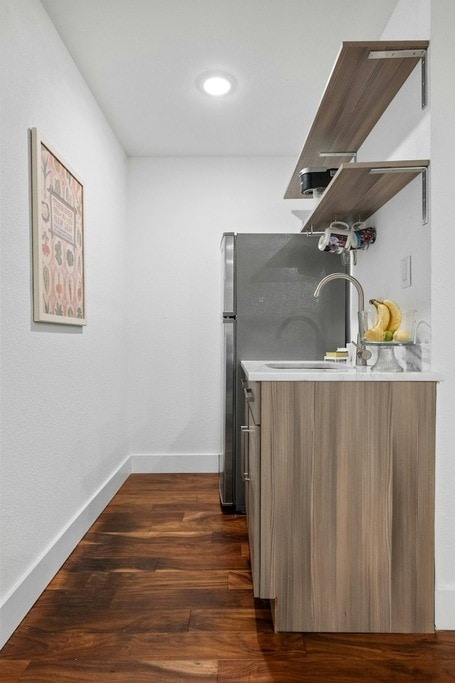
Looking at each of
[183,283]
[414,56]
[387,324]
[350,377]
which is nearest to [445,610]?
[350,377]

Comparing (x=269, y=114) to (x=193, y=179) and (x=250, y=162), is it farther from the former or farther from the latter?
(x=193, y=179)

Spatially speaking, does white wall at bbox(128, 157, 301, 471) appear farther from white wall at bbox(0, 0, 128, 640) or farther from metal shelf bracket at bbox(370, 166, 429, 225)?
metal shelf bracket at bbox(370, 166, 429, 225)

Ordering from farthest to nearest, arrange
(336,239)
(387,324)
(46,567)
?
1. (336,239)
2. (46,567)
3. (387,324)

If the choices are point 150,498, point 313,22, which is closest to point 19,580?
point 150,498

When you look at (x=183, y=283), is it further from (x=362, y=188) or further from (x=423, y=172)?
(x=423, y=172)

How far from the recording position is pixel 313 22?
195 cm

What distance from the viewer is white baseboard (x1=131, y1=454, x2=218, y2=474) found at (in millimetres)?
3336

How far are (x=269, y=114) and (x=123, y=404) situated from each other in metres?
2.21

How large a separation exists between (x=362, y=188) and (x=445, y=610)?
1.59 metres

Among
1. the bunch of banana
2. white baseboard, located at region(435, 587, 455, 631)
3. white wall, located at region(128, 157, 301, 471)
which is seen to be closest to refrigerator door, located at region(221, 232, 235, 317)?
white wall, located at region(128, 157, 301, 471)

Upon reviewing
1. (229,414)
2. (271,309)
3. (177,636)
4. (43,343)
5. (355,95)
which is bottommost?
(177,636)

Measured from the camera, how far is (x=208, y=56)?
216 centimetres

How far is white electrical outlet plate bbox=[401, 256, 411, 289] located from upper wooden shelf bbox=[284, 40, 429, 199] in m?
0.68

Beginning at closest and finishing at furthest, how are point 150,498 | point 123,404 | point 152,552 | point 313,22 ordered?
point 313,22
point 152,552
point 150,498
point 123,404
